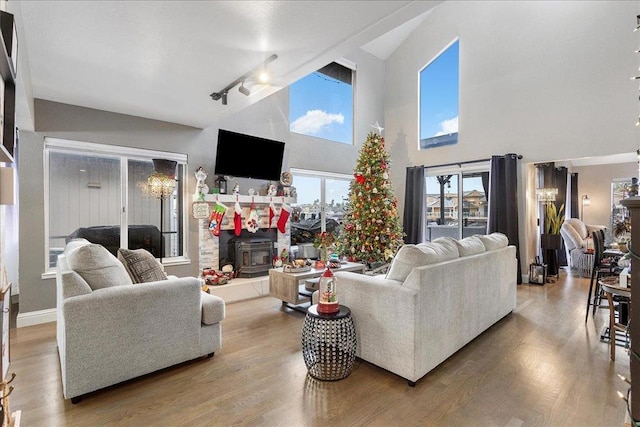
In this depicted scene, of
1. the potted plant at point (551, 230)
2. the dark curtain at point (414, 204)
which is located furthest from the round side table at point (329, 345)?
the potted plant at point (551, 230)

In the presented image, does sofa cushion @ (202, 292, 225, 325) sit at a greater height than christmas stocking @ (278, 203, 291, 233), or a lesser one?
lesser

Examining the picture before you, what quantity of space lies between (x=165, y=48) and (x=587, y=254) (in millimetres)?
7665

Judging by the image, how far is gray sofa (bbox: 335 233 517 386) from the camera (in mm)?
2320

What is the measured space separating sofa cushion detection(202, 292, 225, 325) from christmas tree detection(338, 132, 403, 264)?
10.7 feet

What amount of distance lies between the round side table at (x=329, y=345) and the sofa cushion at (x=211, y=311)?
0.81 metres


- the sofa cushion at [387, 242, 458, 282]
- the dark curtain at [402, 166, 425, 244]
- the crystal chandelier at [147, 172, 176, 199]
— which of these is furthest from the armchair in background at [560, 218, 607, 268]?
the crystal chandelier at [147, 172, 176, 199]

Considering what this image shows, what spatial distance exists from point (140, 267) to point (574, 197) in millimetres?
9097

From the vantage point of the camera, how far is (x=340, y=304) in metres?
2.74

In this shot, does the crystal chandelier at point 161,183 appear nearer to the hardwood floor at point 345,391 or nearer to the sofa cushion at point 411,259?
the hardwood floor at point 345,391

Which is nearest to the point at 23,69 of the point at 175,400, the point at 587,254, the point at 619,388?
the point at 175,400

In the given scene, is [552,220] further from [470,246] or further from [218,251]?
[218,251]

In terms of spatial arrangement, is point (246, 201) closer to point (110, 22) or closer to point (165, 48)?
point (165, 48)

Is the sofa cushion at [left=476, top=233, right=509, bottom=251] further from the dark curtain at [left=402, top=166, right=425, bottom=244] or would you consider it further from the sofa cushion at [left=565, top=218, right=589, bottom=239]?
the sofa cushion at [left=565, top=218, right=589, bottom=239]

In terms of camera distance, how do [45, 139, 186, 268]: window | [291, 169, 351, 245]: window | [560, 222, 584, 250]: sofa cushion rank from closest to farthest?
[45, 139, 186, 268]: window → [291, 169, 351, 245]: window → [560, 222, 584, 250]: sofa cushion
